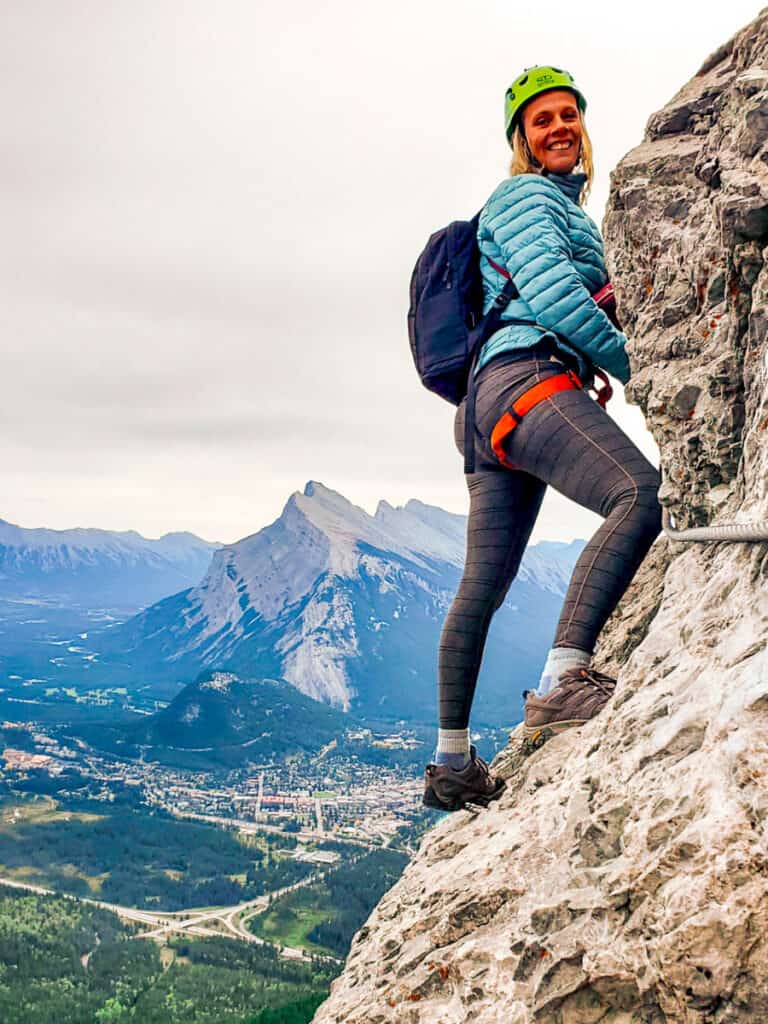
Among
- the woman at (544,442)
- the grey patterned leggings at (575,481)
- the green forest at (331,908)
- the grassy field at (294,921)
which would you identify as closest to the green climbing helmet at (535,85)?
the woman at (544,442)

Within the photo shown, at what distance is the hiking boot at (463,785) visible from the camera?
18.8ft

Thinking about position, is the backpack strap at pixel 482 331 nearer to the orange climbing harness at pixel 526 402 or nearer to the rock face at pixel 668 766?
the orange climbing harness at pixel 526 402

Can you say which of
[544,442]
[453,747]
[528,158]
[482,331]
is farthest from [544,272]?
[453,747]

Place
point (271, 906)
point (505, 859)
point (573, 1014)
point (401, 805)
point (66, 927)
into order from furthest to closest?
1. point (401, 805)
2. point (271, 906)
3. point (66, 927)
4. point (505, 859)
5. point (573, 1014)

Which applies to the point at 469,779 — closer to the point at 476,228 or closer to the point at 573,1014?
the point at 573,1014

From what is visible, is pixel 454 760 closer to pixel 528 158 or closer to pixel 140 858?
pixel 528 158

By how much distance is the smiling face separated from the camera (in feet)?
18.6

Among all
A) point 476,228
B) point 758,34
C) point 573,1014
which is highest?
point 758,34

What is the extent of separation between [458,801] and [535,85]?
4721 mm

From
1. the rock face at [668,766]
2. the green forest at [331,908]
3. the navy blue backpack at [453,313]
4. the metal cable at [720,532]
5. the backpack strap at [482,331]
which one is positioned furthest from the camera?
the green forest at [331,908]

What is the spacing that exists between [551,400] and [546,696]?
174 centimetres

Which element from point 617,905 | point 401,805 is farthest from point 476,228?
point 401,805

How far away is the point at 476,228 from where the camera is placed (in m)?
5.71

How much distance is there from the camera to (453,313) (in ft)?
18.6
